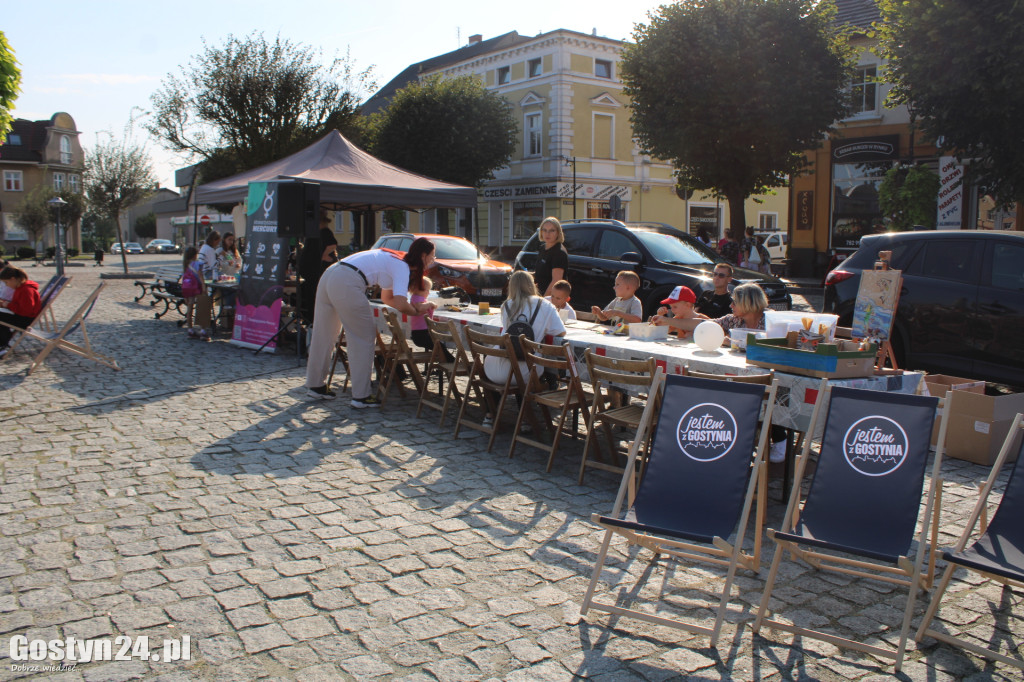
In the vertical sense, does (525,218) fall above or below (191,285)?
above

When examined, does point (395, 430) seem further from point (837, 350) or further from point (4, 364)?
point (4, 364)

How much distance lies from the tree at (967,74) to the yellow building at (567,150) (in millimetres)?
18597

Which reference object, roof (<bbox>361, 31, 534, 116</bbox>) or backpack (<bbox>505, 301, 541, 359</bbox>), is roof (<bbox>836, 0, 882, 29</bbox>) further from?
backpack (<bbox>505, 301, 541, 359</bbox>)

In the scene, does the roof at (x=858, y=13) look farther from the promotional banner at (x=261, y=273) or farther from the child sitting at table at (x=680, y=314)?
the child sitting at table at (x=680, y=314)

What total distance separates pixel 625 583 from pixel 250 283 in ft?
27.5

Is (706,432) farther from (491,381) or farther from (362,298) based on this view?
(362,298)

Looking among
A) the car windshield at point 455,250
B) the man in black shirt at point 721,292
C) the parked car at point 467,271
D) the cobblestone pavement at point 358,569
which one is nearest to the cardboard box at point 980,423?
the cobblestone pavement at point 358,569

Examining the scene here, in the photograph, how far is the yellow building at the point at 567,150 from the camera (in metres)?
34.8

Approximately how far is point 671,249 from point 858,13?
18.4 metres

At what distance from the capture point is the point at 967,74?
14.1 meters

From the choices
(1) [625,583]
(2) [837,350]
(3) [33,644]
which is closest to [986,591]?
(2) [837,350]

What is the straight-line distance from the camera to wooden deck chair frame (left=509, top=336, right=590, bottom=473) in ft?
17.7

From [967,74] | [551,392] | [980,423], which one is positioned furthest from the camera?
[967,74]

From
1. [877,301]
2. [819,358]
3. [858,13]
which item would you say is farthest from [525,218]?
[819,358]
